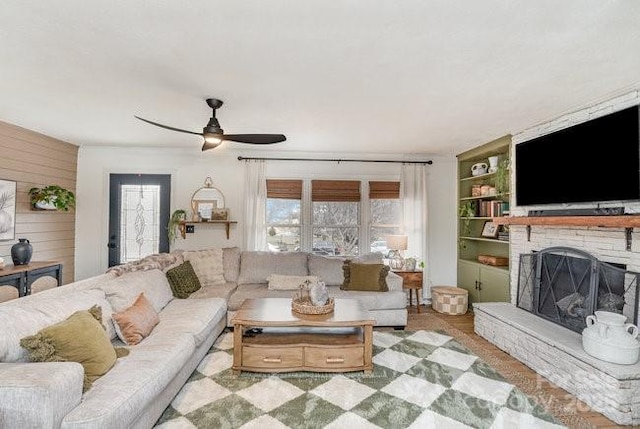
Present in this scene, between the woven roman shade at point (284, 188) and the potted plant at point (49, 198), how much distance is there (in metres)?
2.71

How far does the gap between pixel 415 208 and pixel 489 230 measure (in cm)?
111

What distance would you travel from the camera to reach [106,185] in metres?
4.92

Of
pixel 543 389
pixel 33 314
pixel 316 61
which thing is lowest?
pixel 543 389

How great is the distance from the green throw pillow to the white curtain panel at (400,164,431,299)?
3202mm

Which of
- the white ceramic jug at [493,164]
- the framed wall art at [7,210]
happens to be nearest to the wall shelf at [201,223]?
the framed wall art at [7,210]

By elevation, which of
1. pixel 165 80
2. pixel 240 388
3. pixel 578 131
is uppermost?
pixel 165 80

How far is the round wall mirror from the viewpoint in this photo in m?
4.91

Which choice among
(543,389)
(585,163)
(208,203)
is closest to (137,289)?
(208,203)

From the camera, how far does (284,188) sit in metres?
5.08

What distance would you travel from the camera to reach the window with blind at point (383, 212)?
516 cm

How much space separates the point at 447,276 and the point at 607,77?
11.6 ft

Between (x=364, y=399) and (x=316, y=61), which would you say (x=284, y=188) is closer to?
(x=316, y=61)

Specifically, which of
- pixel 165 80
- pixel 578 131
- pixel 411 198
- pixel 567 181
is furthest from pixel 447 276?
pixel 165 80

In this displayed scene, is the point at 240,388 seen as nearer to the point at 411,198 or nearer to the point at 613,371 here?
the point at 613,371
